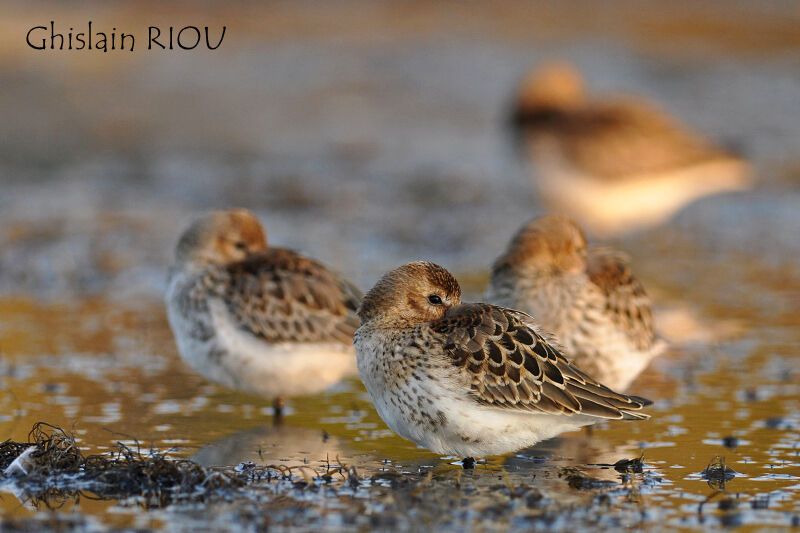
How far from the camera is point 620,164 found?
14898 millimetres

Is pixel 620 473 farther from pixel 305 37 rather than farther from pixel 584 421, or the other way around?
pixel 305 37

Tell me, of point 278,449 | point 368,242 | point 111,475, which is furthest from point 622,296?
point 368,242

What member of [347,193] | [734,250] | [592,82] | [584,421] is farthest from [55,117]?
[584,421]

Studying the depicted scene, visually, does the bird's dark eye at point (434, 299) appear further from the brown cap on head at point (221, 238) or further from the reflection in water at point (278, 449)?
the brown cap on head at point (221, 238)

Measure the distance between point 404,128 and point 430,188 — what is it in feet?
8.95

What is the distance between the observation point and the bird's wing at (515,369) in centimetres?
648

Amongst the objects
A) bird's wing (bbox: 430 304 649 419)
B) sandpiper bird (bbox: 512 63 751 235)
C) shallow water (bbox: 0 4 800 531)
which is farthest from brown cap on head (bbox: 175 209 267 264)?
sandpiper bird (bbox: 512 63 751 235)

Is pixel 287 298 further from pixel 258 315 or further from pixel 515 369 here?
pixel 515 369

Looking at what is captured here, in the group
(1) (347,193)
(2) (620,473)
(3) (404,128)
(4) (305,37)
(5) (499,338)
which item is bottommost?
(2) (620,473)

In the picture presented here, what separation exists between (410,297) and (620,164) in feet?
28.2

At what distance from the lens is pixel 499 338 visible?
6.64 m

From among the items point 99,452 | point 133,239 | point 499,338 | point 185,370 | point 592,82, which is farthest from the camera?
point 592,82

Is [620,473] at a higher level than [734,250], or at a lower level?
lower

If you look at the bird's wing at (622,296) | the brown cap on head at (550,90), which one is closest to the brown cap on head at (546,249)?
the bird's wing at (622,296)
